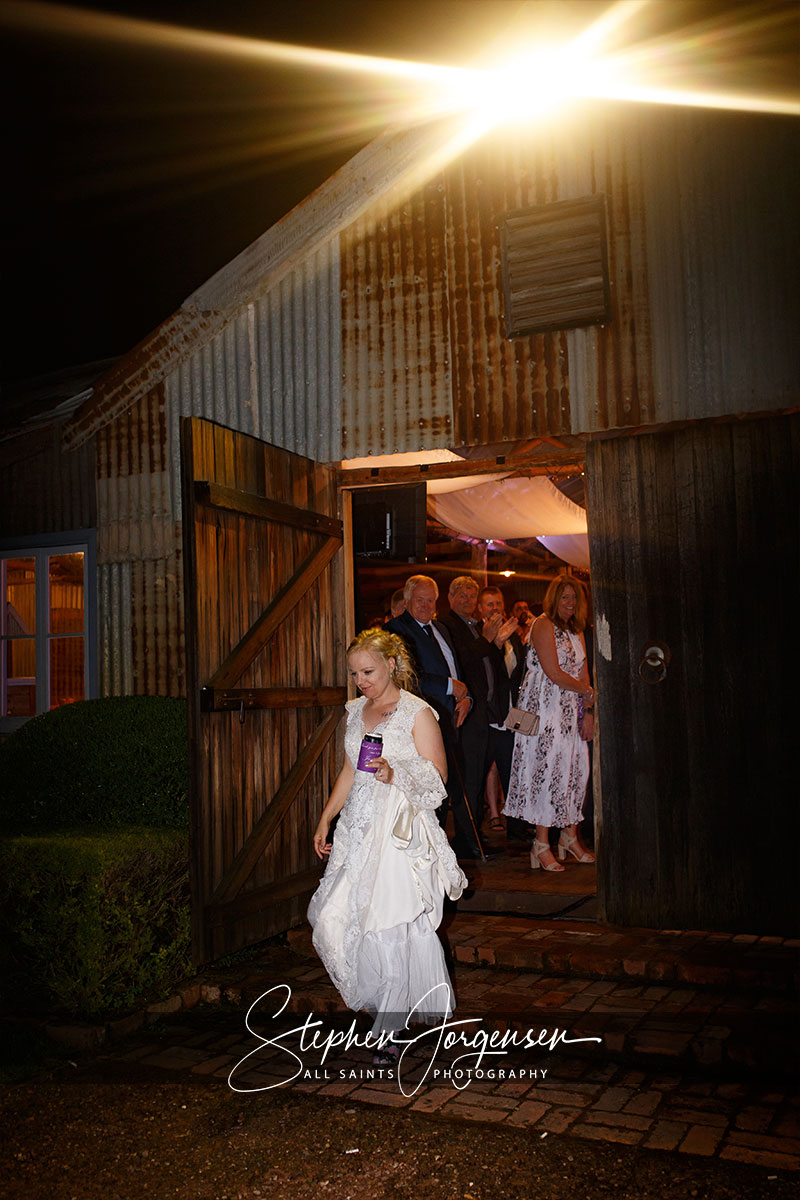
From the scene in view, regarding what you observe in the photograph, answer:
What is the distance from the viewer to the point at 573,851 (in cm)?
765

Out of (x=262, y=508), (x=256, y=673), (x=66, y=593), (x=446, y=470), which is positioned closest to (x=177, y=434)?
(x=66, y=593)

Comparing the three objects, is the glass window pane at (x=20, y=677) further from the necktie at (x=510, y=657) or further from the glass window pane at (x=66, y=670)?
the necktie at (x=510, y=657)

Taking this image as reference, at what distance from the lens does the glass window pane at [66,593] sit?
814 cm

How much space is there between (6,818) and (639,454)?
14.6 ft

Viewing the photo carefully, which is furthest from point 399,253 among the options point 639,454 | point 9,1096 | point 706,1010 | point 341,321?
point 9,1096

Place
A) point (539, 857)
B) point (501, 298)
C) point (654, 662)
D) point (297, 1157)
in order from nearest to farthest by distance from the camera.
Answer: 1. point (297, 1157)
2. point (654, 662)
3. point (501, 298)
4. point (539, 857)

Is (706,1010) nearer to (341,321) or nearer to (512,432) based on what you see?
(512,432)

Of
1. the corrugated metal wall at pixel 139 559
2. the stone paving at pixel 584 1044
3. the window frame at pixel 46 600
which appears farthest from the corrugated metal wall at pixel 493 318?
the window frame at pixel 46 600

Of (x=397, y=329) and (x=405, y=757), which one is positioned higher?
(x=397, y=329)

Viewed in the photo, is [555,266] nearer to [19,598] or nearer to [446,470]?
[446,470]

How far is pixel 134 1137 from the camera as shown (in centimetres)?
377

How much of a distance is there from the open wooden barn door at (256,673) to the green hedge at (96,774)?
1.60 ft

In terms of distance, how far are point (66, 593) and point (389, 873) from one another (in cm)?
482

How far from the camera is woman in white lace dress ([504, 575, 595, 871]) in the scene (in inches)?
291
